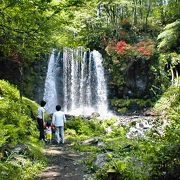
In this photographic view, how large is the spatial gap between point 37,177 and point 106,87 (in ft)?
62.3

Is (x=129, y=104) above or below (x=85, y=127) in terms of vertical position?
above

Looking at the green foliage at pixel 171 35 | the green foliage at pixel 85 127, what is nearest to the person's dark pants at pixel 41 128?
the green foliage at pixel 85 127

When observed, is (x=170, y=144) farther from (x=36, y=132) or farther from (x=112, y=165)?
(x=36, y=132)

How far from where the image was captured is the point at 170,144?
5156 millimetres

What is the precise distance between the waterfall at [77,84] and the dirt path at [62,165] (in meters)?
14.1

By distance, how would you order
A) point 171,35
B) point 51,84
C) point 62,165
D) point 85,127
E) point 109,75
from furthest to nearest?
point 109,75 → point 51,84 → point 171,35 → point 85,127 → point 62,165

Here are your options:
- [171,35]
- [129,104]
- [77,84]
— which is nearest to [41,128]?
[129,104]

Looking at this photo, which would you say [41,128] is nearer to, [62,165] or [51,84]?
[62,165]

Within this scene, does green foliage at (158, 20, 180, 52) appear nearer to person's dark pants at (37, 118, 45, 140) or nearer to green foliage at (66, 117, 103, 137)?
green foliage at (66, 117, 103, 137)

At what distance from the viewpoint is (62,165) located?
8.53 meters

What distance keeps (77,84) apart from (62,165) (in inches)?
681

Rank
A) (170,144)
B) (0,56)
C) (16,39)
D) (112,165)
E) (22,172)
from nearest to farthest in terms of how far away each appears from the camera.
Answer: (170,144), (112,165), (22,172), (16,39), (0,56)

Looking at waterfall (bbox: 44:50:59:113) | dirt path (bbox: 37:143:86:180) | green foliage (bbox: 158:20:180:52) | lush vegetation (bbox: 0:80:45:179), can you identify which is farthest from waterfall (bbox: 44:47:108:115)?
dirt path (bbox: 37:143:86:180)

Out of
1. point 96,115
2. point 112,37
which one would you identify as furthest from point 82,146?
point 112,37
